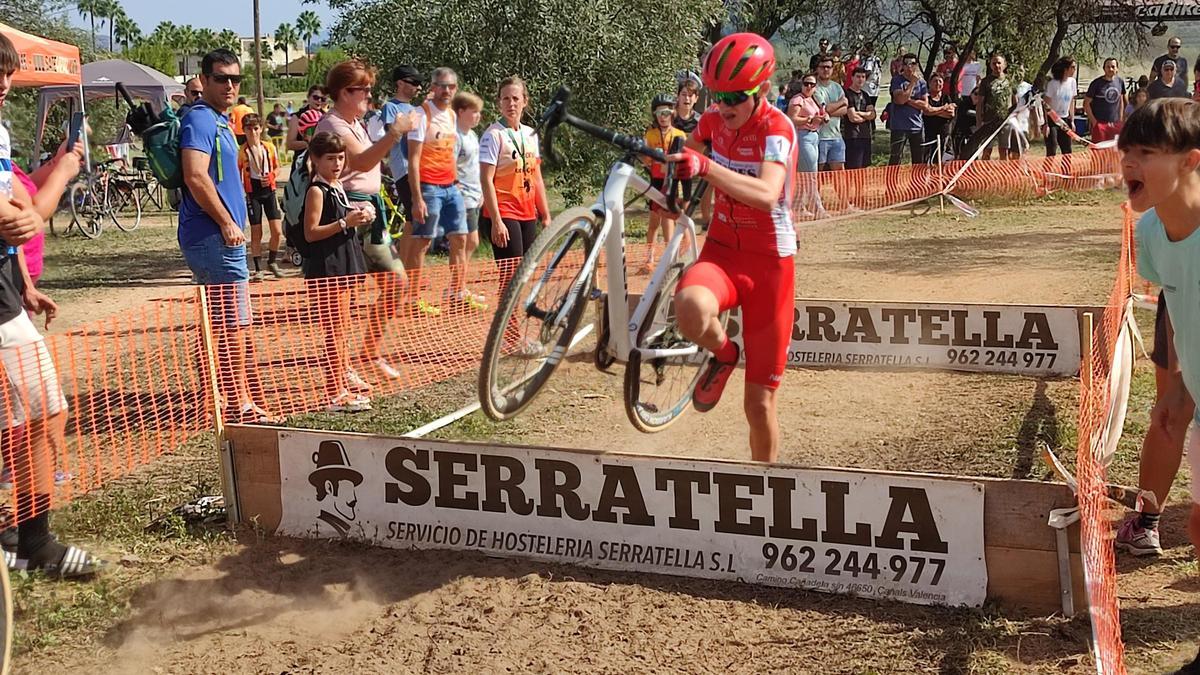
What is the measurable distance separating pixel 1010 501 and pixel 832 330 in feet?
13.9

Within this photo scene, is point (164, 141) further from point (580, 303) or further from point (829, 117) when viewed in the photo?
point (829, 117)

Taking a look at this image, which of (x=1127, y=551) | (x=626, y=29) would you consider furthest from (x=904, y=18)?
(x=1127, y=551)

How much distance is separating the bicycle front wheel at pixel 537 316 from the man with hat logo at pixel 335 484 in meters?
1.00

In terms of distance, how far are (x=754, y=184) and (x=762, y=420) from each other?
1.13m

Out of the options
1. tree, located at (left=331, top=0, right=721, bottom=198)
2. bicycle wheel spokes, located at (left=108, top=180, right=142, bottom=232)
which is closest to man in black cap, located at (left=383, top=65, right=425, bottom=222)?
tree, located at (left=331, top=0, right=721, bottom=198)

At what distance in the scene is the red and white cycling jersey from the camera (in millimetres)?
4820

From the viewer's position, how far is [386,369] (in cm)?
787

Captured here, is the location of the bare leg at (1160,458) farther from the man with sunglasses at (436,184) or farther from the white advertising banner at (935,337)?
the man with sunglasses at (436,184)

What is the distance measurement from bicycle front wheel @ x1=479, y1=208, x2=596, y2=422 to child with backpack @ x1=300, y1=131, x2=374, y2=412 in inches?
99.3

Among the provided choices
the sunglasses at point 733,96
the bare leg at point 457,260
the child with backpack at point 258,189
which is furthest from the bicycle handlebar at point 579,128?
the child with backpack at point 258,189

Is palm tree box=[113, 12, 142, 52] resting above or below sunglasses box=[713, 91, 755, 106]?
above

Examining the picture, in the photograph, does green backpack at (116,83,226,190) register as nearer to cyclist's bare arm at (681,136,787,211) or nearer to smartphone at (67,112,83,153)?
smartphone at (67,112,83,153)

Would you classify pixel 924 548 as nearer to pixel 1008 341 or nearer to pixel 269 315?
pixel 1008 341

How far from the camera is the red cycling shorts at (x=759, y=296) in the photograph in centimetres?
500
